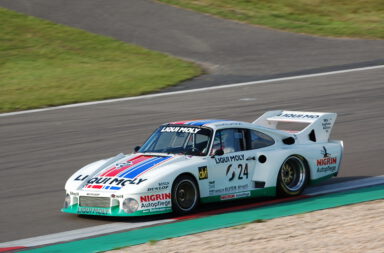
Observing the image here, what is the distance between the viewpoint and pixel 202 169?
35.1ft

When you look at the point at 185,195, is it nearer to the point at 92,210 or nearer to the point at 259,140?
the point at 92,210

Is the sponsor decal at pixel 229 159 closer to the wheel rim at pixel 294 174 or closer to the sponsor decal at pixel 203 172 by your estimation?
the sponsor decal at pixel 203 172

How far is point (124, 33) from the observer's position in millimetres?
30219

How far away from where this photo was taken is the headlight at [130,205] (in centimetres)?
1015

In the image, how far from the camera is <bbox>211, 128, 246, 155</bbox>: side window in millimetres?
11188

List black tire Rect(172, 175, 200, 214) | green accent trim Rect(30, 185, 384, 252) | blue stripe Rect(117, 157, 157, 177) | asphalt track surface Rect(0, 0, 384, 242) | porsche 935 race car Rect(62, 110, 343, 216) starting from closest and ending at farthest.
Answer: green accent trim Rect(30, 185, 384, 252)
porsche 935 race car Rect(62, 110, 343, 216)
black tire Rect(172, 175, 200, 214)
blue stripe Rect(117, 157, 157, 177)
asphalt track surface Rect(0, 0, 384, 242)

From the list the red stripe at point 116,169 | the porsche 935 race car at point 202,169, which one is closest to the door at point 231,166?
the porsche 935 race car at point 202,169

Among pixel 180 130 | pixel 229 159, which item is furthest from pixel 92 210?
pixel 229 159

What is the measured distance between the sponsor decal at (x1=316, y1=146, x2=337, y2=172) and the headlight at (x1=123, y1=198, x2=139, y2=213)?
319 centimetres

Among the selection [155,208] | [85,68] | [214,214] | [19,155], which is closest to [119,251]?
[155,208]

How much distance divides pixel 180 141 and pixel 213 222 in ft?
5.32

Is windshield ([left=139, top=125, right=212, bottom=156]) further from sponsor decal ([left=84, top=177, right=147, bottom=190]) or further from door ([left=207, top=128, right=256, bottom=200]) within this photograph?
sponsor decal ([left=84, top=177, right=147, bottom=190])

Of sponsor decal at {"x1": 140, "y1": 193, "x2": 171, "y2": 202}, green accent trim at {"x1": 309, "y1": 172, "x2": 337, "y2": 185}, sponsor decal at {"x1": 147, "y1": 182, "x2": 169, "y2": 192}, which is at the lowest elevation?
green accent trim at {"x1": 309, "y1": 172, "x2": 337, "y2": 185}

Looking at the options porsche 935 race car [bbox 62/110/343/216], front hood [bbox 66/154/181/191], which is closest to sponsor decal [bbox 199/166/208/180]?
porsche 935 race car [bbox 62/110/343/216]
